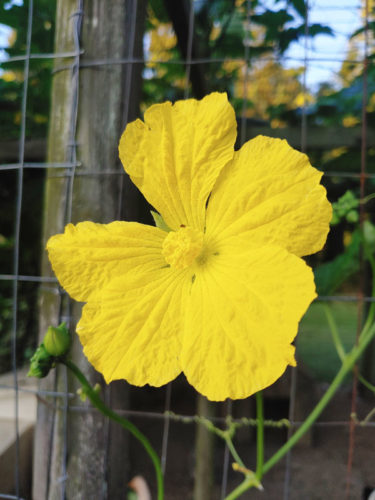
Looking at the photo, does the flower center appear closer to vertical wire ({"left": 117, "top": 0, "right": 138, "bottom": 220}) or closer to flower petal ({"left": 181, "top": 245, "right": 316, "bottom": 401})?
flower petal ({"left": 181, "top": 245, "right": 316, "bottom": 401})

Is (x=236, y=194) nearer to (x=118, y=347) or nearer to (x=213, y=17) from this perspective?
(x=118, y=347)

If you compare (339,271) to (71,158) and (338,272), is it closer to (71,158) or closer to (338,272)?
(338,272)

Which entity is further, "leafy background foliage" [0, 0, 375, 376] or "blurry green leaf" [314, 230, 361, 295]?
"leafy background foliage" [0, 0, 375, 376]

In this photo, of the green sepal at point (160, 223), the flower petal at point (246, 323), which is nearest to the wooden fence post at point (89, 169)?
the green sepal at point (160, 223)

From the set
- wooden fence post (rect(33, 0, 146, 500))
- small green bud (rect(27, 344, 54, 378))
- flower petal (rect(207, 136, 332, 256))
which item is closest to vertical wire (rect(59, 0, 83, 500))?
wooden fence post (rect(33, 0, 146, 500))

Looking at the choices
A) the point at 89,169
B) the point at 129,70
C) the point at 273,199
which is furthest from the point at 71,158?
the point at 273,199

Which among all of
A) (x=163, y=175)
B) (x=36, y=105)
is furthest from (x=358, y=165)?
(x=163, y=175)
